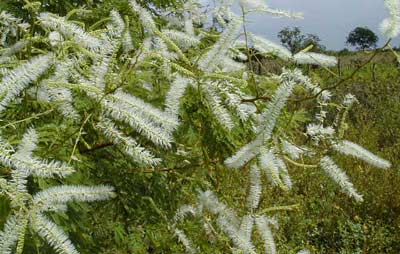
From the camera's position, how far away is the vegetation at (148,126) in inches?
60.4

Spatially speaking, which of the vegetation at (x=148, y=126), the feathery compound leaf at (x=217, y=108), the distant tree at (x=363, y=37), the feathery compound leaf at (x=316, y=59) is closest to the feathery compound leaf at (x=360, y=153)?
the vegetation at (x=148, y=126)

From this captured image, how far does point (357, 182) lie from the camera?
335 inches

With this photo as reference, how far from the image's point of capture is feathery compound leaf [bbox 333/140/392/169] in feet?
6.35

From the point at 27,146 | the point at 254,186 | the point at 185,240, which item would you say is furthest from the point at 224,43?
the point at 185,240

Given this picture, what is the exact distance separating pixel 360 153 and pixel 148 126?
75 centimetres

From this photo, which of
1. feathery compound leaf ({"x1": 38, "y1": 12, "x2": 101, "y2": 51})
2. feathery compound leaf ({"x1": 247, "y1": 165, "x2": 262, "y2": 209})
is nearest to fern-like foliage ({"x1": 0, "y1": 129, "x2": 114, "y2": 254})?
feathery compound leaf ({"x1": 38, "y1": 12, "x2": 101, "y2": 51})

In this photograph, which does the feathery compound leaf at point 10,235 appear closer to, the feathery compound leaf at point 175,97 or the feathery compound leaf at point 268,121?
the feathery compound leaf at point 175,97

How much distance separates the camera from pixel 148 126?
4.86 feet

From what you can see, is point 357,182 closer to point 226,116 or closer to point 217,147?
point 217,147

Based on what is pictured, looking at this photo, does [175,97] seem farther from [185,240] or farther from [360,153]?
[185,240]

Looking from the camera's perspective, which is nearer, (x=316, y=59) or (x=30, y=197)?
(x=30, y=197)

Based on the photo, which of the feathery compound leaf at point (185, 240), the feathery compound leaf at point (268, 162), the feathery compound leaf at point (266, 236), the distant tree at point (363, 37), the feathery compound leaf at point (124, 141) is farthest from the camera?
the distant tree at point (363, 37)

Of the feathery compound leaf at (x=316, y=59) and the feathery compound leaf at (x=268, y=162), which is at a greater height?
the feathery compound leaf at (x=316, y=59)

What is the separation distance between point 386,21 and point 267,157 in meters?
0.45
